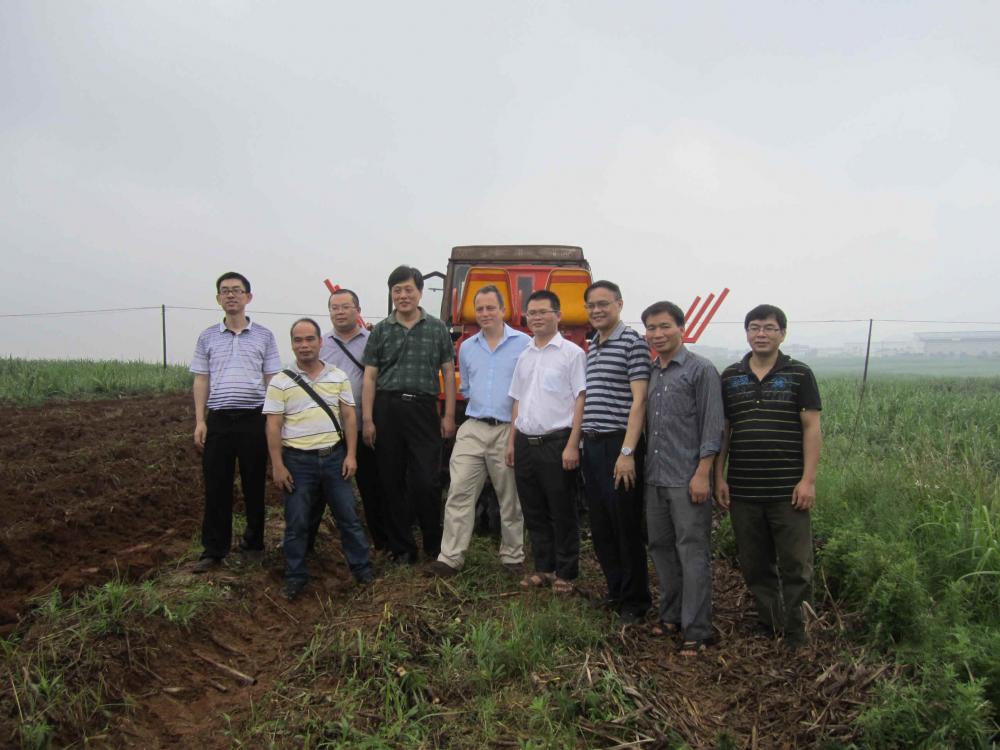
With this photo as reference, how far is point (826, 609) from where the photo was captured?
3.54 m

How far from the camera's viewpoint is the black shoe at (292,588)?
3.96m

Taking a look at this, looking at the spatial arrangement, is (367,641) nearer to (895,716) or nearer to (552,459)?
(552,459)

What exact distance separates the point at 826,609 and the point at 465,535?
1946 millimetres

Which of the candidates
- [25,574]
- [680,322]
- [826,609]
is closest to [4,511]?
[25,574]

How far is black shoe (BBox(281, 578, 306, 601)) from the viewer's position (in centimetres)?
396

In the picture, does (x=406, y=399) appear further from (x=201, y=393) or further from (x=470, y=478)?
(x=201, y=393)

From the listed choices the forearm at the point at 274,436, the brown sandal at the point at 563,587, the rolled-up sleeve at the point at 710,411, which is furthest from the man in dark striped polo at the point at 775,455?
the forearm at the point at 274,436

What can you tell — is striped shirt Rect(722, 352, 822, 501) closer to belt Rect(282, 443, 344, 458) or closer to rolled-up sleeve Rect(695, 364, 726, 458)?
rolled-up sleeve Rect(695, 364, 726, 458)

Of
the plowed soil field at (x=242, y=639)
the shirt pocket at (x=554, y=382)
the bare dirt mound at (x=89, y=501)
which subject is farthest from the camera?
the bare dirt mound at (x=89, y=501)

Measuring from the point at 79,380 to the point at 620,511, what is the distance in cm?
1289

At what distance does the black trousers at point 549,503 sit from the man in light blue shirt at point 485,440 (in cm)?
15

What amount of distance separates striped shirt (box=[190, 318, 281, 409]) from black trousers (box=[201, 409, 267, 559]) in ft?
0.24

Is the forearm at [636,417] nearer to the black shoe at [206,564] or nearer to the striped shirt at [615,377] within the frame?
the striped shirt at [615,377]

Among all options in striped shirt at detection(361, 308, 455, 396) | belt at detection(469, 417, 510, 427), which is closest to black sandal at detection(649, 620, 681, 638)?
belt at detection(469, 417, 510, 427)
